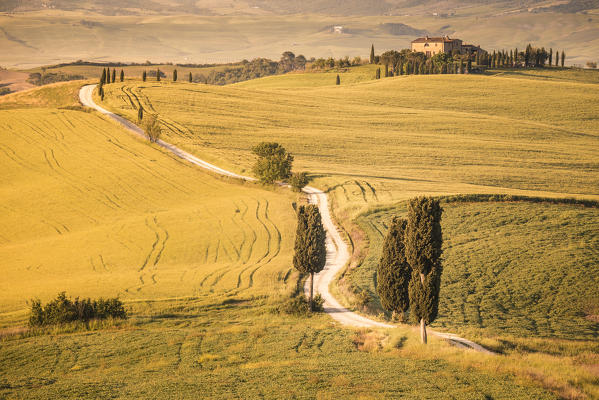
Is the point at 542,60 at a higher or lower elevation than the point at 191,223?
higher

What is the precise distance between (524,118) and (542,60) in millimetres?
75772

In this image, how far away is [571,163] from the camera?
285 feet

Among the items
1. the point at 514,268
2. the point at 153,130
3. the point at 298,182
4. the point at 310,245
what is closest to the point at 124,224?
the point at 298,182

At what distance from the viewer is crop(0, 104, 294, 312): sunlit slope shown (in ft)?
142

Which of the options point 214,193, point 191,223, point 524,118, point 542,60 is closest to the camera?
point 191,223

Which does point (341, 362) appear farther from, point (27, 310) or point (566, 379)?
point (27, 310)

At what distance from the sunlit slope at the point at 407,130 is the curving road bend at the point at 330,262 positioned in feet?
7.69

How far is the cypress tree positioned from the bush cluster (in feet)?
54.3

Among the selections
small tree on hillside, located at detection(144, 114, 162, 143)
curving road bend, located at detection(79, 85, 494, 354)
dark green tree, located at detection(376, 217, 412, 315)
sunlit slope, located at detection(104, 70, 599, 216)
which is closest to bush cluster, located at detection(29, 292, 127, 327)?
curving road bend, located at detection(79, 85, 494, 354)

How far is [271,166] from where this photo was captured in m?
75.3

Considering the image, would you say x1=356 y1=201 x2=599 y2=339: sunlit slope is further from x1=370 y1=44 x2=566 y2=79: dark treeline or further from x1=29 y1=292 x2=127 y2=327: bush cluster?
x1=370 y1=44 x2=566 y2=79: dark treeline

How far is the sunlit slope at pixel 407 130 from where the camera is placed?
3059 inches

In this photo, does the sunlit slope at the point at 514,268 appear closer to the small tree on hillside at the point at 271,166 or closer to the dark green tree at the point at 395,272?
the dark green tree at the point at 395,272

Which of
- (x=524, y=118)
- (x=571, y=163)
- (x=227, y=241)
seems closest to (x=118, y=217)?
(x=227, y=241)
